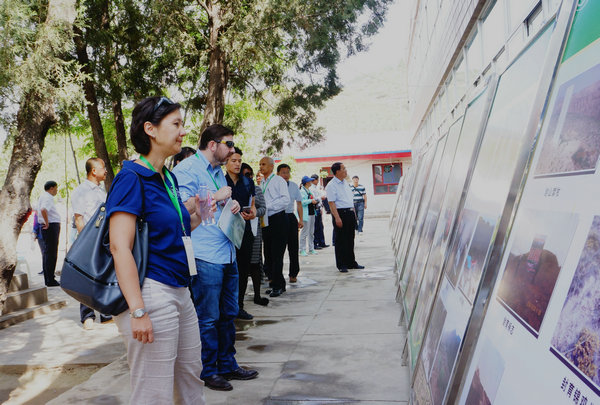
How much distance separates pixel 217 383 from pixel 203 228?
117 centimetres

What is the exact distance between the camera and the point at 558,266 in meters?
1.21

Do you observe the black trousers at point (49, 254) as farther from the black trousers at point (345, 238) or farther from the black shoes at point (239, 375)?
the black shoes at point (239, 375)

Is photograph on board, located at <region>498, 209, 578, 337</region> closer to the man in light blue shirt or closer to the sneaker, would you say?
the man in light blue shirt

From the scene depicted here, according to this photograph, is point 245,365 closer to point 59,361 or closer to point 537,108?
point 59,361

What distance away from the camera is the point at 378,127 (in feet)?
359

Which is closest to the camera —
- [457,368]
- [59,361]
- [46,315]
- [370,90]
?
[457,368]

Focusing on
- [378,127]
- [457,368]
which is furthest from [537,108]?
[378,127]

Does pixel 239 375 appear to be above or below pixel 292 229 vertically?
below

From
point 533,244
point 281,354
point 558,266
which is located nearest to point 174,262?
point 533,244

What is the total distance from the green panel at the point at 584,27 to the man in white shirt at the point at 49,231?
35.5ft

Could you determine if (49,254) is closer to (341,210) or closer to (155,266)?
(341,210)


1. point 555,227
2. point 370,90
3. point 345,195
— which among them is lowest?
point 345,195

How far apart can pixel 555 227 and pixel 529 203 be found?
239 millimetres

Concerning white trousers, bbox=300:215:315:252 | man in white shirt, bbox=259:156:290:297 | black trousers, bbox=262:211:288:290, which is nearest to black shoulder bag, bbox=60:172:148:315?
man in white shirt, bbox=259:156:290:297
